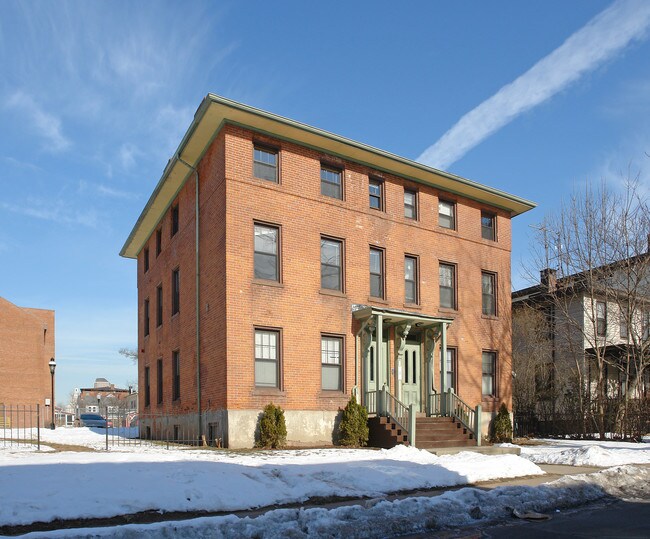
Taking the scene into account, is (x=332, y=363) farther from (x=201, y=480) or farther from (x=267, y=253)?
(x=201, y=480)

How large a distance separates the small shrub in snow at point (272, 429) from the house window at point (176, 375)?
5778mm

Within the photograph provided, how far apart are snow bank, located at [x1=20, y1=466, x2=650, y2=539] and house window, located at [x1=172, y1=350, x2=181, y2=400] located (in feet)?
44.9

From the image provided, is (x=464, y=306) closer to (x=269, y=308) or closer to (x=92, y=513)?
(x=269, y=308)

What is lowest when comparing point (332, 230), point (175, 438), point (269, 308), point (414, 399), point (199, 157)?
point (175, 438)

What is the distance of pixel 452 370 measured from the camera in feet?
73.2

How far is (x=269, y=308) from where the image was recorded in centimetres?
1811

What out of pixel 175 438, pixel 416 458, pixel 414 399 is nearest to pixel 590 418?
pixel 414 399

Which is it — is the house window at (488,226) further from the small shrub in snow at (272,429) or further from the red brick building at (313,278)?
the small shrub in snow at (272,429)

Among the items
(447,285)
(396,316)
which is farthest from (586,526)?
(447,285)

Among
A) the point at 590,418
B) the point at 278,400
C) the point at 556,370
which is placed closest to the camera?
the point at 278,400

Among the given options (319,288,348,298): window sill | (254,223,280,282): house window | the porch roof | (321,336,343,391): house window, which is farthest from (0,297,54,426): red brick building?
the porch roof

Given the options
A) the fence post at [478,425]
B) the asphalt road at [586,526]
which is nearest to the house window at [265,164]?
the fence post at [478,425]

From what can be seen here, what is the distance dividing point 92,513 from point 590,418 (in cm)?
2246

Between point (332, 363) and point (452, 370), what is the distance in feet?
17.5
